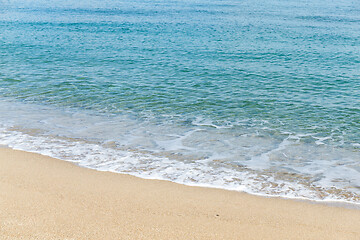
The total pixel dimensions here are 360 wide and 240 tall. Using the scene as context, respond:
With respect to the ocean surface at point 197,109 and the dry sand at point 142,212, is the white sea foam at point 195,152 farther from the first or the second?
the dry sand at point 142,212

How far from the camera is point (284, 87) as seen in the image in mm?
14617

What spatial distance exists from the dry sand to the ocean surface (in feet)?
1.77

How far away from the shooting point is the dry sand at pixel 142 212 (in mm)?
5066

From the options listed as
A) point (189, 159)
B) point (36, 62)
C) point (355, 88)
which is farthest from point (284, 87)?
point (36, 62)

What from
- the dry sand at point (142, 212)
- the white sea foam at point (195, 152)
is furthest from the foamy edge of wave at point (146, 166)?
the dry sand at point (142, 212)

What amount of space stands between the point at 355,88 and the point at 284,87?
271cm

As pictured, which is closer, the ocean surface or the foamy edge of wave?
the foamy edge of wave

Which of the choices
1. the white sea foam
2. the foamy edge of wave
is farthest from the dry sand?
the white sea foam

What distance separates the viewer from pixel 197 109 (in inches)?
472

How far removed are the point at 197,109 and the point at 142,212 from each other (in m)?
6.68

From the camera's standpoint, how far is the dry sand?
507cm

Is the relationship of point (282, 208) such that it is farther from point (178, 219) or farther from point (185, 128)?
point (185, 128)

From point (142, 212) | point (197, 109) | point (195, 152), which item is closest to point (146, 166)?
point (195, 152)

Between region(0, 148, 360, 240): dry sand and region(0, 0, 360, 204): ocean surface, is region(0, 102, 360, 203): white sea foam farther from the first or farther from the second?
region(0, 148, 360, 240): dry sand
